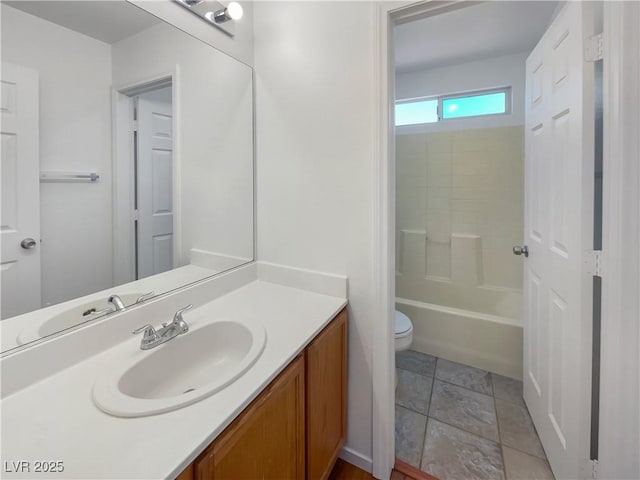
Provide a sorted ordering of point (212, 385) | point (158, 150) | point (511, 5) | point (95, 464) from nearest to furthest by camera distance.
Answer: point (95, 464) → point (212, 385) → point (158, 150) → point (511, 5)

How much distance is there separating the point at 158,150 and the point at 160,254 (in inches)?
16.9

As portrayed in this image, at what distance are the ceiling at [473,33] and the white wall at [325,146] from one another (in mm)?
667

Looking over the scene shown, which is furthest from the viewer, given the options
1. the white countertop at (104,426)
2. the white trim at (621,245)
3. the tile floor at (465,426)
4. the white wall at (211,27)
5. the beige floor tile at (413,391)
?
the beige floor tile at (413,391)

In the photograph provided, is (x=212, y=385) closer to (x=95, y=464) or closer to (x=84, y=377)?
(x=95, y=464)

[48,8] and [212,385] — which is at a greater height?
[48,8]

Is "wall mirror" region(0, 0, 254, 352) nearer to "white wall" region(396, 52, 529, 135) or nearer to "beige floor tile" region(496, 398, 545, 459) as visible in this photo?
"beige floor tile" region(496, 398, 545, 459)

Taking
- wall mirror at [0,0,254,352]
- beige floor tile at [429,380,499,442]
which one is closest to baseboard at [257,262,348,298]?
wall mirror at [0,0,254,352]

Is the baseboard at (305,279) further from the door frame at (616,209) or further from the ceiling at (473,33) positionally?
the ceiling at (473,33)

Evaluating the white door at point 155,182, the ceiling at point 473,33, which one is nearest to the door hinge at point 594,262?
the ceiling at point 473,33

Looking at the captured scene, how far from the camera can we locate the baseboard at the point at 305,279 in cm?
134

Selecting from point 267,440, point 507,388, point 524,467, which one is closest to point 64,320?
point 267,440

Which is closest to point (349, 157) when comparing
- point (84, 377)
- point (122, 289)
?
point (122, 289)

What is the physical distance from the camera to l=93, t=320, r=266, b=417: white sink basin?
67 centimetres

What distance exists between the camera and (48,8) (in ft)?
2.77
